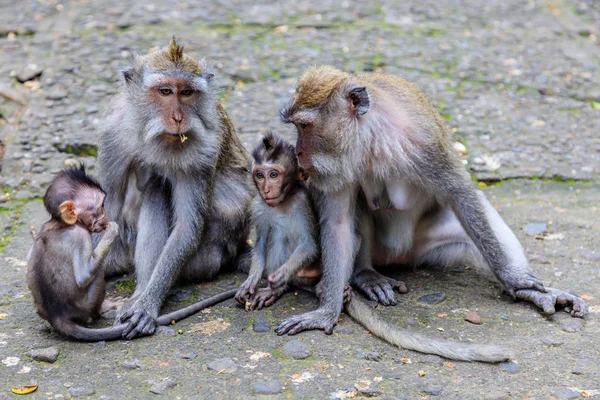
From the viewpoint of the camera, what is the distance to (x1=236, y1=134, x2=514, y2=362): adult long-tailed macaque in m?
4.77

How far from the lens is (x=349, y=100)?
14.6 ft

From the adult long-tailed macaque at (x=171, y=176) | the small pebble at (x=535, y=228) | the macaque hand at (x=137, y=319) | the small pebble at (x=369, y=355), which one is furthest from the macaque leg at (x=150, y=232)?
the small pebble at (x=535, y=228)

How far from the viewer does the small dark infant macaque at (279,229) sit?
4781 millimetres

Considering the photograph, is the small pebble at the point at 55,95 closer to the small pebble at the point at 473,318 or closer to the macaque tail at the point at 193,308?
the macaque tail at the point at 193,308

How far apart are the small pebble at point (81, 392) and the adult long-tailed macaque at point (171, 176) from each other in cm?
57

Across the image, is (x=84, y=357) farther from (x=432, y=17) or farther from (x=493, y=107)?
(x=432, y=17)

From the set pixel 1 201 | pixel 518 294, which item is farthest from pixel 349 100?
pixel 1 201

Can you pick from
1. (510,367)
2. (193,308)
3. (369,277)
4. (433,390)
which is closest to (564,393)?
(510,367)

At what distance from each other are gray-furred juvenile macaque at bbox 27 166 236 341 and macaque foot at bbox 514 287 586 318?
7.54ft

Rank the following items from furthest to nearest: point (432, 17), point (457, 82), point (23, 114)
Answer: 1. point (432, 17)
2. point (457, 82)
3. point (23, 114)

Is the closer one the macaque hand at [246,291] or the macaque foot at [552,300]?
the macaque foot at [552,300]

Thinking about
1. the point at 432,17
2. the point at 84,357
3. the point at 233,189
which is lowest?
the point at 84,357

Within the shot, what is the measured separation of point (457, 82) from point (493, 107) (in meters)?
0.52

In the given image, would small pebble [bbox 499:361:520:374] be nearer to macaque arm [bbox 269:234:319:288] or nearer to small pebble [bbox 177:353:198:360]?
macaque arm [bbox 269:234:319:288]
